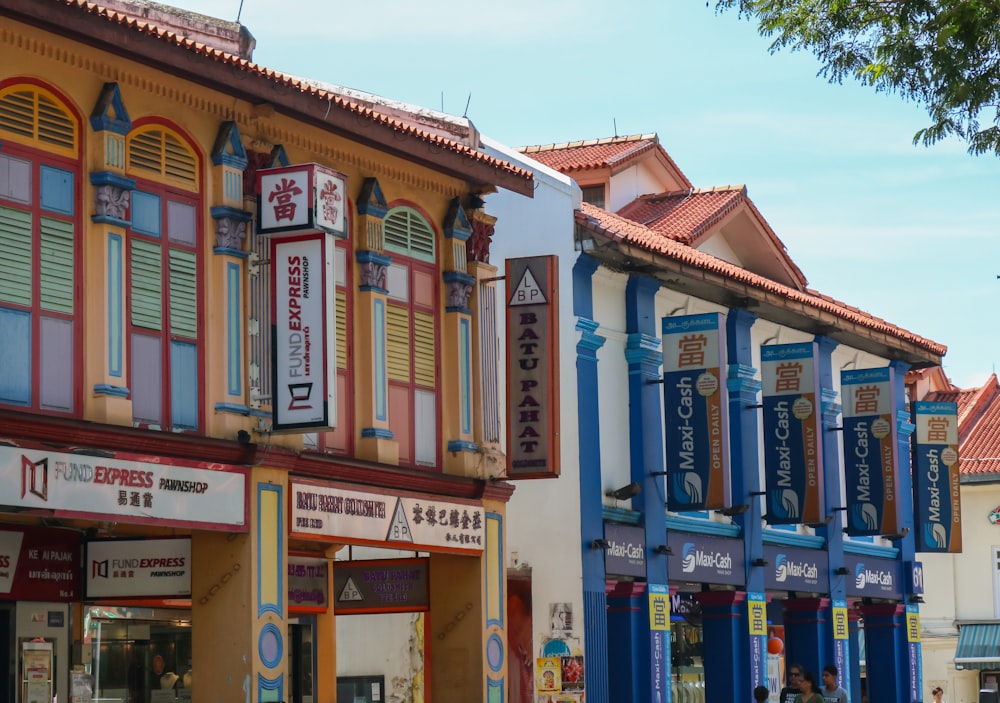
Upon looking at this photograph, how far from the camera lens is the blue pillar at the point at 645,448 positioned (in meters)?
26.0

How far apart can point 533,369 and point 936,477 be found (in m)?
15.0

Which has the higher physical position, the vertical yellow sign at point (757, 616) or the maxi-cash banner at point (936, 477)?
the maxi-cash banner at point (936, 477)

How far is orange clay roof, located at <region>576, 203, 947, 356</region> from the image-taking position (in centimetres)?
2588

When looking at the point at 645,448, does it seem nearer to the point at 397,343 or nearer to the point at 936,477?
the point at 397,343

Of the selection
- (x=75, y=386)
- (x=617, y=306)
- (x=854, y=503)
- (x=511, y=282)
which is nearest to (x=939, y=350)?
(x=854, y=503)

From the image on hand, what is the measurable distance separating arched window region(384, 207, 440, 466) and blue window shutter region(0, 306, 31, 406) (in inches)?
203

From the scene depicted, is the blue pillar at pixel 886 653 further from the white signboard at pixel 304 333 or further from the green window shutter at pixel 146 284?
the green window shutter at pixel 146 284

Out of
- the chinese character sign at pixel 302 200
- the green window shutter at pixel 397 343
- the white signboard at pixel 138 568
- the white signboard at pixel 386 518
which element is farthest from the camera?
the green window shutter at pixel 397 343

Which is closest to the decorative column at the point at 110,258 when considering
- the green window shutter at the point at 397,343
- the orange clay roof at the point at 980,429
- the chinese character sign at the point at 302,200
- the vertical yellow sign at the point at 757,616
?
the chinese character sign at the point at 302,200

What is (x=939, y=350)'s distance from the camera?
35.8 meters

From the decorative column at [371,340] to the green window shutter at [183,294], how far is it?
99.2 inches

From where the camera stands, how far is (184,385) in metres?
17.8

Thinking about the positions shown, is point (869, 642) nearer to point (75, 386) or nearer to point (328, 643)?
point (328, 643)

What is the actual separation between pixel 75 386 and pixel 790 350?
50.4ft
